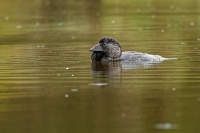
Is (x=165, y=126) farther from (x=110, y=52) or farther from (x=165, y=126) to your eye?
(x=110, y=52)

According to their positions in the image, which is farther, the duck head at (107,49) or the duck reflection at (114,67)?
the duck head at (107,49)

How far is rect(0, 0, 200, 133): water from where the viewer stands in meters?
11.2

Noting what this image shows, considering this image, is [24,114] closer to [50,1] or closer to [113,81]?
[113,81]

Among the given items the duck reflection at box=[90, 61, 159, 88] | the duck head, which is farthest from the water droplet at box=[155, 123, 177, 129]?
the duck head

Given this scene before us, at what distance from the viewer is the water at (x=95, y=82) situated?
11.2 m

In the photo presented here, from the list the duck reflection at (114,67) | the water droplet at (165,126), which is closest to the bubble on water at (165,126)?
the water droplet at (165,126)

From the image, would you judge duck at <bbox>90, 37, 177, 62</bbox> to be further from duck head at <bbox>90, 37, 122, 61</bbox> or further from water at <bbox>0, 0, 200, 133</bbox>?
water at <bbox>0, 0, 200, 133</bbox>

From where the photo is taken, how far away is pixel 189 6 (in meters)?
43.3

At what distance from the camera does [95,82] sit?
1505 cm

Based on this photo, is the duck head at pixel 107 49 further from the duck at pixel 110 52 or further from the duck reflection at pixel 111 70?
the duck reflection at pixel 111 70

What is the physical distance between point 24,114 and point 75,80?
11.2 feet

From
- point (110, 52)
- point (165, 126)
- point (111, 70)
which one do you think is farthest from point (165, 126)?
point (110, 52)

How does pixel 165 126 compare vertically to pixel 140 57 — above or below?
below

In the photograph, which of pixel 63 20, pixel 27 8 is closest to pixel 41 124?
pixel 63 20
